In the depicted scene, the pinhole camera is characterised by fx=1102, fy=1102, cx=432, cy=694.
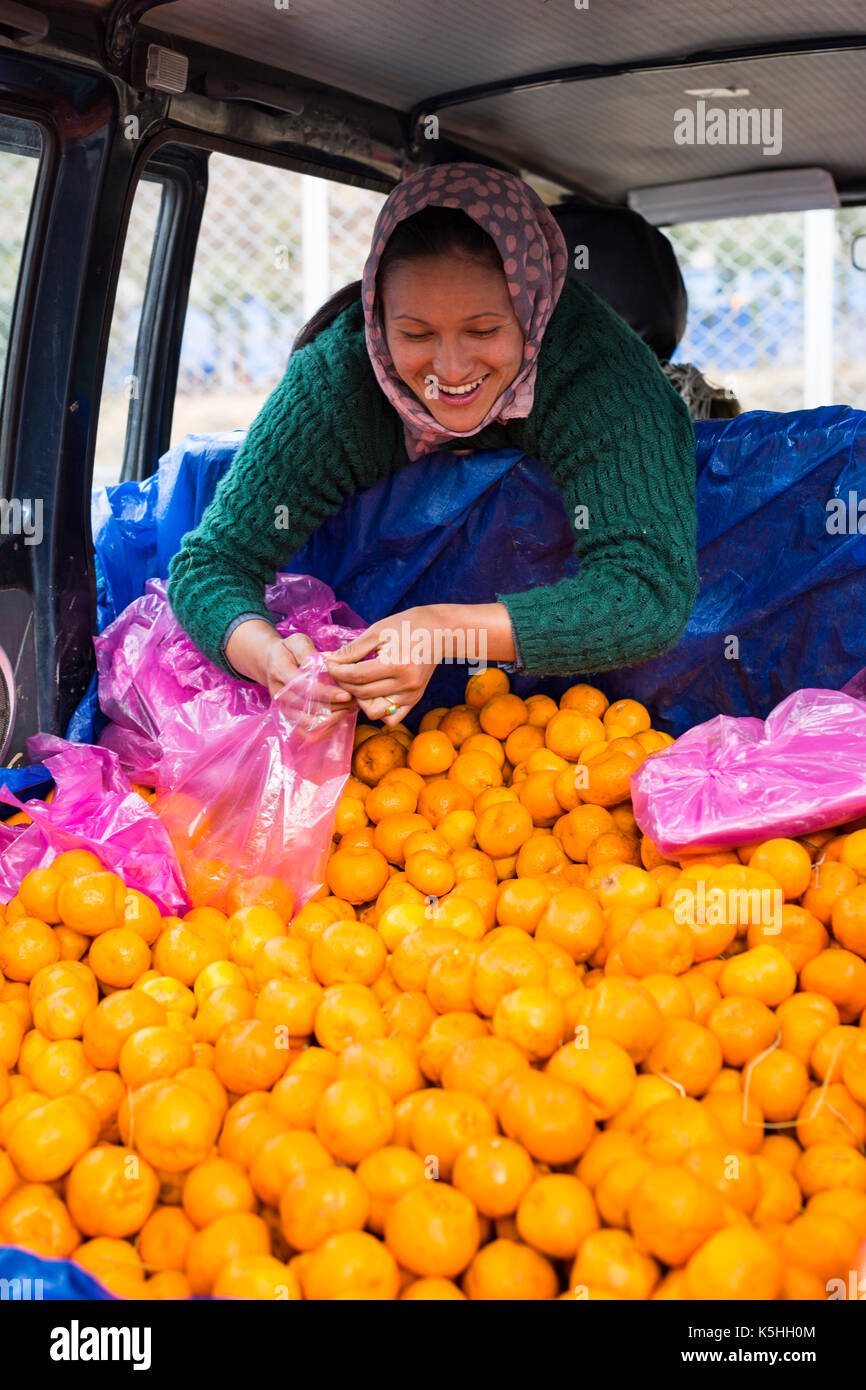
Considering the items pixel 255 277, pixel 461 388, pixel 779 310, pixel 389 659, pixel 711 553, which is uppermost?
pixel 255 277

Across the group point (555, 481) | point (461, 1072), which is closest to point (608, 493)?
point (555, 481)

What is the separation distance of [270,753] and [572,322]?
118 cm

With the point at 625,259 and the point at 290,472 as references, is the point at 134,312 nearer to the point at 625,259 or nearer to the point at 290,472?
the point at 290,472

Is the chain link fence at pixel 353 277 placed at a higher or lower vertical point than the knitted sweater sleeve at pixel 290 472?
higher

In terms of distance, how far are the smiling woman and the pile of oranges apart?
36 cm

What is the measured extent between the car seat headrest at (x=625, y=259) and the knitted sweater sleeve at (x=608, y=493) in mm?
1381

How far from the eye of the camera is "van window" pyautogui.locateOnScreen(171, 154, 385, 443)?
31.0 feet

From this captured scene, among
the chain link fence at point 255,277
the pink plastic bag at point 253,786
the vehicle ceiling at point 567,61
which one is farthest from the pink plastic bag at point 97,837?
the chain link fence at point 255,277

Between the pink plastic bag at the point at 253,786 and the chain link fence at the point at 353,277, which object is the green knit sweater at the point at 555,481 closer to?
the pink plastic bag at the point at 253,786

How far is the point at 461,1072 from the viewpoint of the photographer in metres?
1.52

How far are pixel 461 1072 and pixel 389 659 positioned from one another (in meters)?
0.86

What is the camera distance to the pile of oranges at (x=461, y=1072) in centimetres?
129
